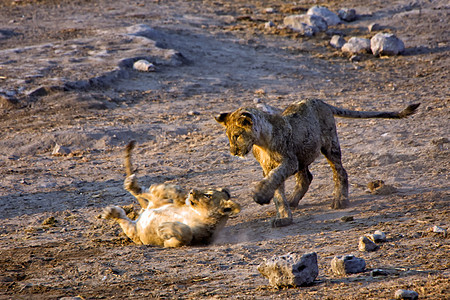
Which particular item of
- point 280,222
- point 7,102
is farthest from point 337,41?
point 280,222

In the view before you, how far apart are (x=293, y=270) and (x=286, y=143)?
7.37ft

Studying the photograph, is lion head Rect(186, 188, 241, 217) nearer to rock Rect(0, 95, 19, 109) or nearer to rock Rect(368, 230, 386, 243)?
rock Rect(368, 230, 386, 243)

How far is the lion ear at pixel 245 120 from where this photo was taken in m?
5.59

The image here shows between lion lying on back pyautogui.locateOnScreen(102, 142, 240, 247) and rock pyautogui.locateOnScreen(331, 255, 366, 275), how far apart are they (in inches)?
61.8

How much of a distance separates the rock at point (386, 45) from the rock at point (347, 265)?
37.5 ft

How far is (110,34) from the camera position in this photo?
15094 millimetres

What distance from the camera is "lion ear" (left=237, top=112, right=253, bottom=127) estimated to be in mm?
5590

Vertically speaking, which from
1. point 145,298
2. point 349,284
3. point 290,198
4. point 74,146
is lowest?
point 74,146

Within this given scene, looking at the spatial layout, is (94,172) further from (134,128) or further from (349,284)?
(349,284)

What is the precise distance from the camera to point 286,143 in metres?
6.05

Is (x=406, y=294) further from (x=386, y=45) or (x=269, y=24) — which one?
(x=269, y=24)

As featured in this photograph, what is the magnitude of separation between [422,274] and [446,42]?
12.7 m

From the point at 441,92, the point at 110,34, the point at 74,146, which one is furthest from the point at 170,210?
the point at 110,34

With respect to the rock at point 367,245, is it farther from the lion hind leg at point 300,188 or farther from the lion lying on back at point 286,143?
the lion hind leg at point 300,188
